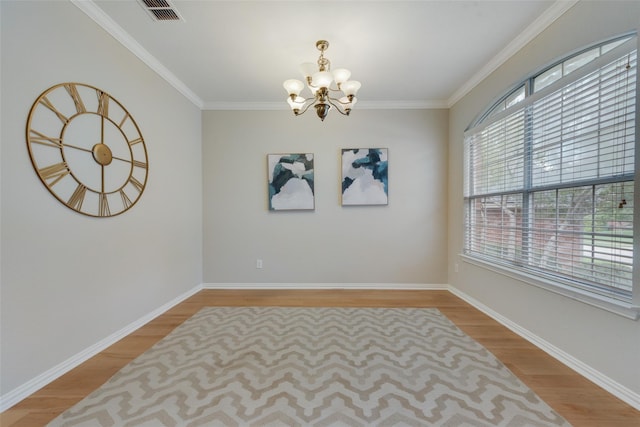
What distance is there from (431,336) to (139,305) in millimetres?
2838

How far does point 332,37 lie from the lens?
2.21 metres

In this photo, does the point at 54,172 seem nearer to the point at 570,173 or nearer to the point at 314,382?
the point at 314,382

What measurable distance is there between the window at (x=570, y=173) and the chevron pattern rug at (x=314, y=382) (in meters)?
0.94

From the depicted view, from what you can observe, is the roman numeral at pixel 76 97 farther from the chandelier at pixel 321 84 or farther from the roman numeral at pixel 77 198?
the chandelier at pixel 321 84

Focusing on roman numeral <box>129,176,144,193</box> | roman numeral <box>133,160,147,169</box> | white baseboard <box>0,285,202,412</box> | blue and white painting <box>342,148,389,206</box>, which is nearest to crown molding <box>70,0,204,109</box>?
roman numeral <box>133,160,147,169</box>

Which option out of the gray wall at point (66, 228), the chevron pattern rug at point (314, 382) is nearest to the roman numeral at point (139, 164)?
the gray wall at point (66, 228)

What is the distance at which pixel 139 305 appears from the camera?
2.48 meters

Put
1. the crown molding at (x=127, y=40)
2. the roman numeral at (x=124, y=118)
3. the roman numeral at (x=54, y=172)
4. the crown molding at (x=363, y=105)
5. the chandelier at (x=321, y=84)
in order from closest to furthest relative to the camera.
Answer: the roman numeral at (x=54, y=172)
the crown molding at (x=127, y=40)
the chandelier at (x=321, y=84)
the roman numeral at (x=124, y=118)
the crown molding at (x=363, y=105)

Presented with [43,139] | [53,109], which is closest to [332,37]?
[53,109]

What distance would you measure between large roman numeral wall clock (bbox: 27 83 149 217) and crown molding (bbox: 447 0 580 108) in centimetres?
362

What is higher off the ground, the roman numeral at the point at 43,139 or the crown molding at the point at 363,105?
the crown molding at the point at 363,105

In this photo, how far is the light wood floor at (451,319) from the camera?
1415mm

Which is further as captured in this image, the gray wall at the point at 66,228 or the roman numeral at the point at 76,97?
the roman numeral at the point at 76,97

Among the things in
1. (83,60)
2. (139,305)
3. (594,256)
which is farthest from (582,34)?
(139,305)
